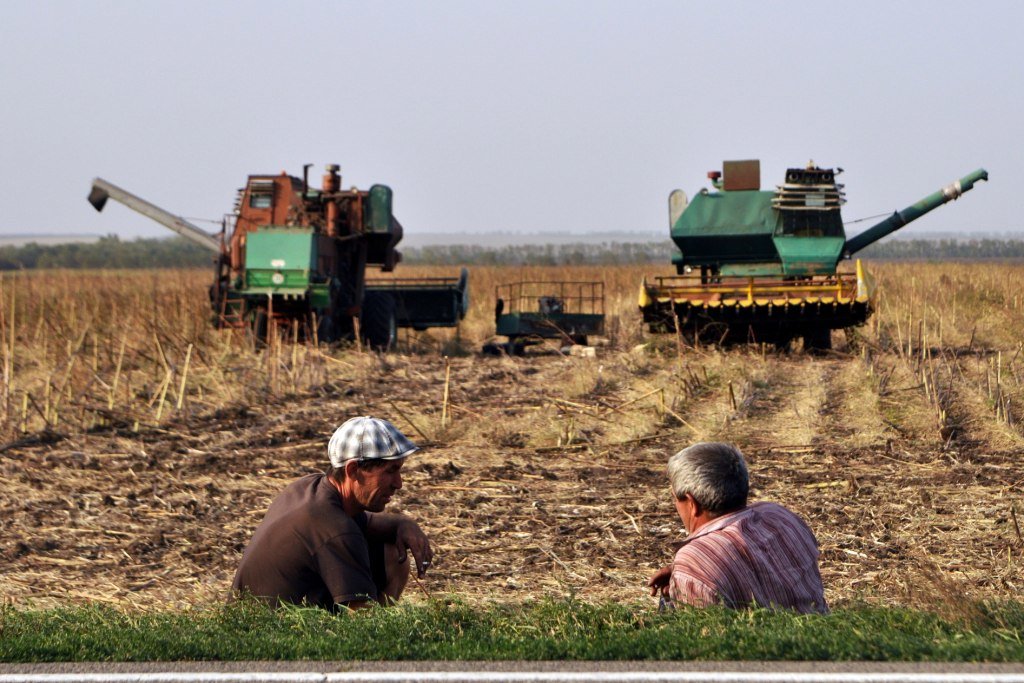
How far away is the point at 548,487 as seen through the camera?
8586mm

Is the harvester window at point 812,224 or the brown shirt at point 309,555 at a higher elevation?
the harvester window at point 812,224

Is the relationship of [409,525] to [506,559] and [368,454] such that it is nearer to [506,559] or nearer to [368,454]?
[368,454]

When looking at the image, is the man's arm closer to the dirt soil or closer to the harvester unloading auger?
the dirt soil

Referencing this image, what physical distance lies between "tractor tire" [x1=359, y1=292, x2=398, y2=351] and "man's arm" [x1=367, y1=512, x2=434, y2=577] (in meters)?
13.1

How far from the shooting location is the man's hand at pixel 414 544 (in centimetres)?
483

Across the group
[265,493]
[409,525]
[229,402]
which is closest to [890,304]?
[229,402]

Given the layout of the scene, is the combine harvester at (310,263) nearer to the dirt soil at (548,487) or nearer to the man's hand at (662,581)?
the dirt soil at (548,487)

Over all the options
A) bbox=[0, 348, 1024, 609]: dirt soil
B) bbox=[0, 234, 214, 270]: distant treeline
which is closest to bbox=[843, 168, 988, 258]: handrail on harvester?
bbox=[0, 348, 1024, 609]: dirt soil

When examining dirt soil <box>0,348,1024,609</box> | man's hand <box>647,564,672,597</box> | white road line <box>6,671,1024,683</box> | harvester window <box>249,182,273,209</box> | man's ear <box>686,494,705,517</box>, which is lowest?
dirt soil <box>0,348,1024,609</box>

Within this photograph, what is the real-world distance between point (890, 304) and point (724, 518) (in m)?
20.2

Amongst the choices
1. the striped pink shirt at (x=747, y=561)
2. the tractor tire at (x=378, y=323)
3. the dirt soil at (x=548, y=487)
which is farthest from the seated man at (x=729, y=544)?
the tractor tire at (x=378, y=323)

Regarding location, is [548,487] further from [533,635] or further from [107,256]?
[107,256]

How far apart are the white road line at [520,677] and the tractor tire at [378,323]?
14.1 metres

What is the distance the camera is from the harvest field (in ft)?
21.6
